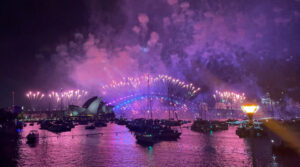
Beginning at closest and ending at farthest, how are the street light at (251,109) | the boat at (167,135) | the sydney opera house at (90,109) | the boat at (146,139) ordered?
the street light at (251,109) → the boat at (146,139) → the boat at (167,135) → the sydney opera house at (90,109)

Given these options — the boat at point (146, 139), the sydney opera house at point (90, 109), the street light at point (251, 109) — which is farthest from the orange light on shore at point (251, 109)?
the sydney opera house at point (90, 109)

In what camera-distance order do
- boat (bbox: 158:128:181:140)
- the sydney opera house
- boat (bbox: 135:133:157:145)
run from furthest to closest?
1. the sydney opera house
2. boat (bbox: 158:128:181:140)
3. boat (bbox: 135:133:157:145)

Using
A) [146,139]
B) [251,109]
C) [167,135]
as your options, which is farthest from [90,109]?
[251,109]

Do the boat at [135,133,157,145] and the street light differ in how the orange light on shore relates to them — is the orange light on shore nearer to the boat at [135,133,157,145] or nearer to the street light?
the street light

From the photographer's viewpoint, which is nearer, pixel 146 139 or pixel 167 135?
pixel 146 139

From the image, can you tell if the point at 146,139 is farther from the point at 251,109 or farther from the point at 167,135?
the point at 251,109

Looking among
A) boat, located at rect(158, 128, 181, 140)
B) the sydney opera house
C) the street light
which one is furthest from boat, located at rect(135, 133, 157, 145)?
the sydney opera house

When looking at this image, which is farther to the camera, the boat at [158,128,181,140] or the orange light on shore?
the boat at [158,128,181,140]

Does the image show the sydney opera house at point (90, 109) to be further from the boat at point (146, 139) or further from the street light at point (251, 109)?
the street light at point (251, 109)

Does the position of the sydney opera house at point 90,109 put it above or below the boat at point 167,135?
above

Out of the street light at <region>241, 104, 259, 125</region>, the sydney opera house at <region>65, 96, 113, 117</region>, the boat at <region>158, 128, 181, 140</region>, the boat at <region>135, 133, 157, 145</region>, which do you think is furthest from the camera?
the sydney opera house at <region>65, 96, 113, 117</region>

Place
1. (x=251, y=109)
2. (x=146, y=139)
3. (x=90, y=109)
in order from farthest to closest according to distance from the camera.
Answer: (x=90, y=109), (x=146, y=139), (x=251, y=109)
